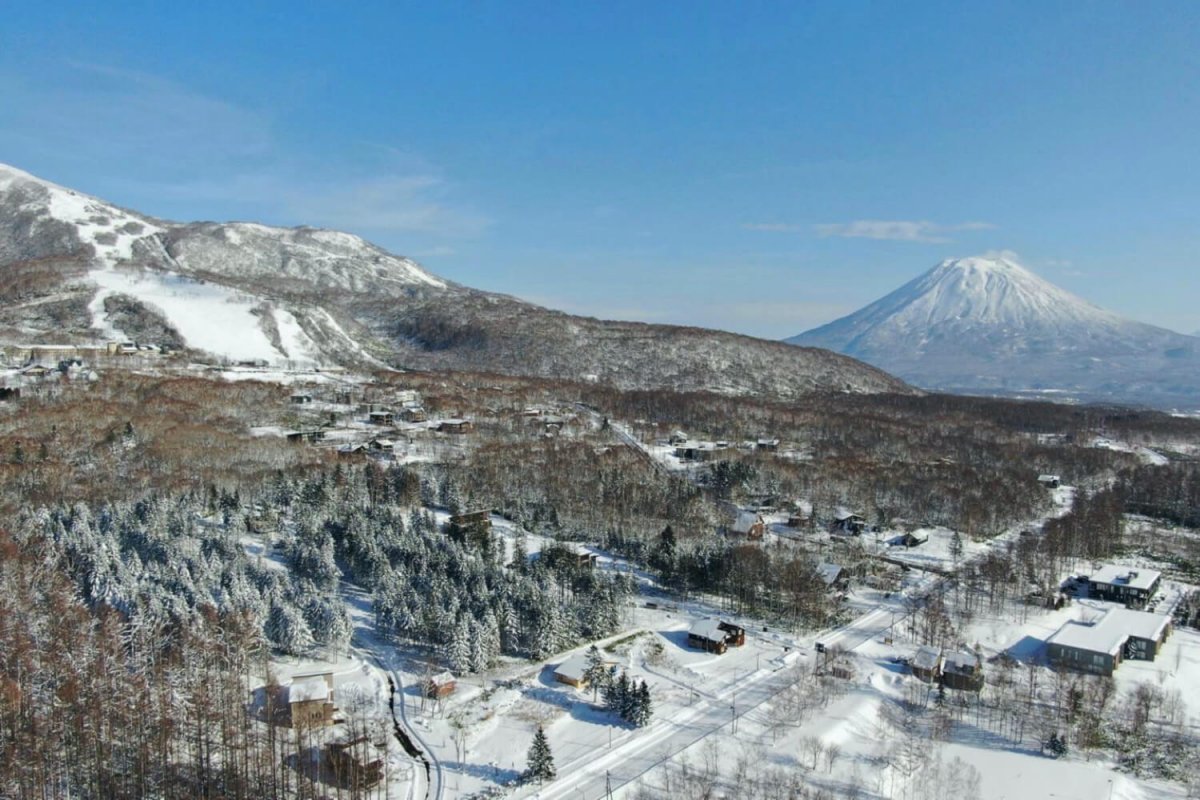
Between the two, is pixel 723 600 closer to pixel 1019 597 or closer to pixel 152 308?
pixel 1019 597

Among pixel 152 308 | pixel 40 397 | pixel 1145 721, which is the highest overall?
pixel 152 308

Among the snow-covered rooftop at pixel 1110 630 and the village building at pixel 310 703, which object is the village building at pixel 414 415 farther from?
the snow-covered rooftop at pixel 1110 630

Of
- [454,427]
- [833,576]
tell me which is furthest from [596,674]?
[454,427]

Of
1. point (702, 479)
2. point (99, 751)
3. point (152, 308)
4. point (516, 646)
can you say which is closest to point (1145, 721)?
point (516, 646)

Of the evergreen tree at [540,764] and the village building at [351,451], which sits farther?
the village building at [351,451]

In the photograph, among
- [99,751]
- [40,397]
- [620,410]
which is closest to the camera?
[99,751]

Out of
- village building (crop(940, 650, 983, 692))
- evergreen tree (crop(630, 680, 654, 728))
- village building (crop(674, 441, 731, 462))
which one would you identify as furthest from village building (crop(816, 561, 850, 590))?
village building (crop(674, 441, 731, 462))

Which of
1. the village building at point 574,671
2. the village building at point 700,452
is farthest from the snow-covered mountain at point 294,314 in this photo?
the village building at point 574,671

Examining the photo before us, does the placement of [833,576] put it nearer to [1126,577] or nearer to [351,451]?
[1126,577]

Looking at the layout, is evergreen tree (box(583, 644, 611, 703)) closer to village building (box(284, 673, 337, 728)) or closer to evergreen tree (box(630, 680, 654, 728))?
evergreen tree (box(630, 680, 654, 728))
